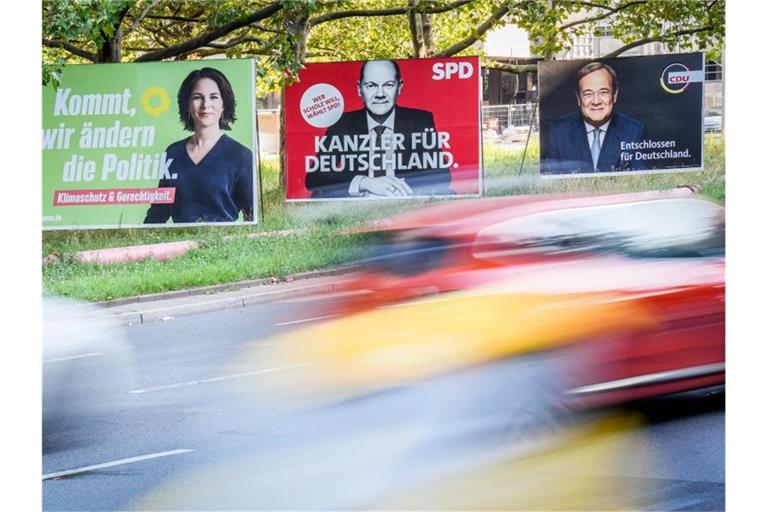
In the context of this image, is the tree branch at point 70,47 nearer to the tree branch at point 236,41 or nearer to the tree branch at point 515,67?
the tree branch at point 236,41

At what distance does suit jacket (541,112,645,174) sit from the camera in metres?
6.47

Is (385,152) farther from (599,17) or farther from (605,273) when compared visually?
(605,273)

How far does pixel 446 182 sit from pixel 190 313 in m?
1.83

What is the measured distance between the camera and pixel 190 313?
5.31 meters

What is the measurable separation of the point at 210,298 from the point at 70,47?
5.98 ft

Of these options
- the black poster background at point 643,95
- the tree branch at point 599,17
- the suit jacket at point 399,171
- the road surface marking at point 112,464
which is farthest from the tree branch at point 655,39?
the road surface marking at point 112,464

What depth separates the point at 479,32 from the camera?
6.58 metres

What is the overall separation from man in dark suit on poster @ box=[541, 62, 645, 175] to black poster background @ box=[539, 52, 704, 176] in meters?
0.04

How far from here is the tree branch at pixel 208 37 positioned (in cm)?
626

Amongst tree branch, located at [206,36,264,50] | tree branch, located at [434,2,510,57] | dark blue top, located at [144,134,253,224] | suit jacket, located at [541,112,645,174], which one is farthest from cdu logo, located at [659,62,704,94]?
dark blue top, located at [144,134,253,224]

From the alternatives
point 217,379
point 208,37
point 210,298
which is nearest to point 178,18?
point 208,37

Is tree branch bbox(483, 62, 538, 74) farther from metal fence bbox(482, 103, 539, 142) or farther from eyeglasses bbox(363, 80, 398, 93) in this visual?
eyeglasses bbox(363, 80, 398, 93)

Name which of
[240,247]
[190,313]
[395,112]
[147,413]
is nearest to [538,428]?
[147,413]
